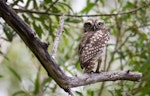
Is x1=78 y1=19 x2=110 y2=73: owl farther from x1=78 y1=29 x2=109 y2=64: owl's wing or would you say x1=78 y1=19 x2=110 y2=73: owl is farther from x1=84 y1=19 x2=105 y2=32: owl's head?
x1=84 y1=19 x2=105 y2=32: owl's head

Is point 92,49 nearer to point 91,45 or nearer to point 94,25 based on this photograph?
point 91,45

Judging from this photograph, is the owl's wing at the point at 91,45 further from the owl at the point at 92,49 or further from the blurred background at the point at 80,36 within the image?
the blurred background at the point at 80,36

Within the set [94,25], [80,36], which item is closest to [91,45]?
[94,25]

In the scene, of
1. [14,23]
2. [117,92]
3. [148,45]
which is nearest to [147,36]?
[148,45]

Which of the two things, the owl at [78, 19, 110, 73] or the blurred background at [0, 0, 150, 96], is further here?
the blurred background at [0, 0, 150, 96]

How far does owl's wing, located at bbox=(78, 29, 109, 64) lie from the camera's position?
2.55 m

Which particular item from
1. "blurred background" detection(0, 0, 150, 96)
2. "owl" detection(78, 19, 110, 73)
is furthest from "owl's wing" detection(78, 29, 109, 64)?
"blurred background" detection(0, 0, 150, 96)

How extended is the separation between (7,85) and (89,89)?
3012mm

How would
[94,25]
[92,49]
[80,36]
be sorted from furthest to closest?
[80,36] < [94,25] < [92,49]

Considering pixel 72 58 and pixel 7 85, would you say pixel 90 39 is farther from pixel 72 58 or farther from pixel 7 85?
pixel 7 85

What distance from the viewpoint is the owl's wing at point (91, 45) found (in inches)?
101

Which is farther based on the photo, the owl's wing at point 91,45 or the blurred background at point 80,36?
the blurred background at point 80,36

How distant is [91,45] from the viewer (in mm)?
2693

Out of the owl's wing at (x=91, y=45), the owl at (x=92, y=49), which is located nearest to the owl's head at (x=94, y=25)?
the owl at (x=92, y=49)
